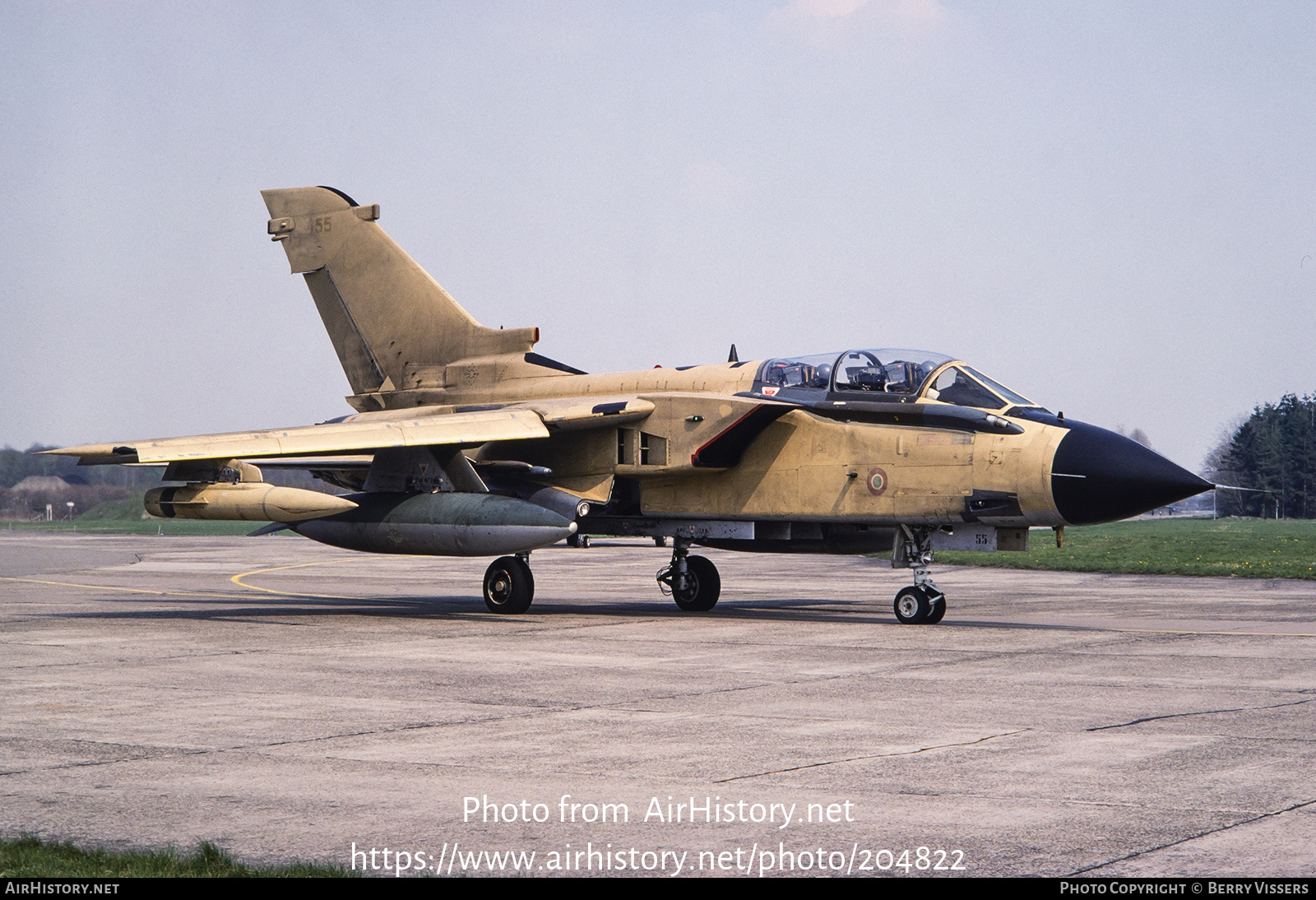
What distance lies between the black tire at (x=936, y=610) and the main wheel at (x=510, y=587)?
5159 millimetres

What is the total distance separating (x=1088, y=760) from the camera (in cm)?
699

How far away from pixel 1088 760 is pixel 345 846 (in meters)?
3.92

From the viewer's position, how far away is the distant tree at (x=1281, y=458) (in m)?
107

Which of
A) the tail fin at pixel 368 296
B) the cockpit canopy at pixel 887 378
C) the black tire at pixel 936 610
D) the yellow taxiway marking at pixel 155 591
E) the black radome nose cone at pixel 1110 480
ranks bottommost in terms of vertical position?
the yellow taxiway marking at pixel 155 591

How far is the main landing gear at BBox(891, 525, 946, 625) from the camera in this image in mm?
15164

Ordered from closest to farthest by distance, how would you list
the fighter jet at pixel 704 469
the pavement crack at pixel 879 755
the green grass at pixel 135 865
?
the green grass at pixel 135 865
the pavement crack at pixel 879 755
the fighter jet at pixel 704 469

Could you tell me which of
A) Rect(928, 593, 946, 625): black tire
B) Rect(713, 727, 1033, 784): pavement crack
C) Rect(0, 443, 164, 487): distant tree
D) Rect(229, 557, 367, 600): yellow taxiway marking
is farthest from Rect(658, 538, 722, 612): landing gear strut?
Rect(0, 443, 164, 487): distant tree

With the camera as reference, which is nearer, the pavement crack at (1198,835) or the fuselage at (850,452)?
the pavement crack at (1198,835)

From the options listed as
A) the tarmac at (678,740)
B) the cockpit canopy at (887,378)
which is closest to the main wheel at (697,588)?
the tarmac at (678,740)

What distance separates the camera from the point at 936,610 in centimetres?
1519

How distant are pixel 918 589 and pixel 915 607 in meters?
0.24

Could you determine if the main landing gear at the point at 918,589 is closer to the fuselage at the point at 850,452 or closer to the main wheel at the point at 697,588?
the fuselage at the point at 850,452

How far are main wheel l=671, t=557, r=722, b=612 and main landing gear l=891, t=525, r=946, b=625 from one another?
304 centimetres
